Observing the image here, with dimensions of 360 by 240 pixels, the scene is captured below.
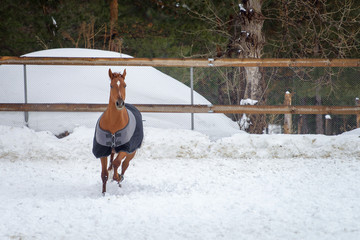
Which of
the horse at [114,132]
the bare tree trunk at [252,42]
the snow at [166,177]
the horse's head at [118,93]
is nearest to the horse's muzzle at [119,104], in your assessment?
the horse's head at [118,93]

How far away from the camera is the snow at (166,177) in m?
4.29

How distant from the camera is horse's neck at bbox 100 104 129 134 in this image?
5.32 m

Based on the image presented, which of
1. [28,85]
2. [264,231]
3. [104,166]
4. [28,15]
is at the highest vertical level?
[28,15]

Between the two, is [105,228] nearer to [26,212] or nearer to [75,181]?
[26,212]

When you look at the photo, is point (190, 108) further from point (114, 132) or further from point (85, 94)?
point (114, 132)

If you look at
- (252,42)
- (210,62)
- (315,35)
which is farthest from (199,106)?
(315,35)

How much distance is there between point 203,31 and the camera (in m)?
15.4

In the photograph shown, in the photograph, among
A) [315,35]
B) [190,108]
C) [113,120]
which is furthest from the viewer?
[315,35]

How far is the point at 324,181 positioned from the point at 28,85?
584cm

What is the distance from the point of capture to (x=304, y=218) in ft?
14.7

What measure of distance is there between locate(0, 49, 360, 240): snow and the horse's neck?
764 millimetres

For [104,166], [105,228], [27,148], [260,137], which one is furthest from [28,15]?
[105,228]

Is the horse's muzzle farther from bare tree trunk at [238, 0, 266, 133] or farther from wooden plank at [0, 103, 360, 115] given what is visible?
bare tree trunk at [238, 0, 266, 133]

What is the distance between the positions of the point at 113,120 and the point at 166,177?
1.66 metres
